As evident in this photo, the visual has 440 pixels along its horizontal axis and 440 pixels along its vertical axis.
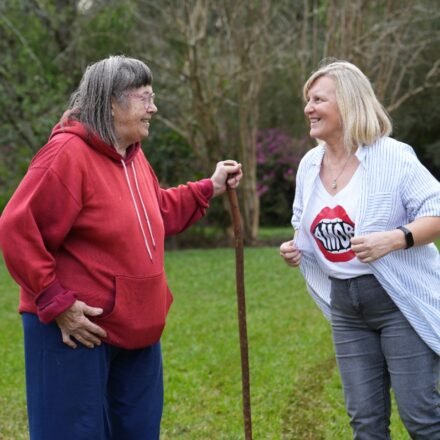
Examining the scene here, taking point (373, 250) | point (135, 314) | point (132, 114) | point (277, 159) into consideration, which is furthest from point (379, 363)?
point (277, 159)

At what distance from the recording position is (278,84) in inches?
884

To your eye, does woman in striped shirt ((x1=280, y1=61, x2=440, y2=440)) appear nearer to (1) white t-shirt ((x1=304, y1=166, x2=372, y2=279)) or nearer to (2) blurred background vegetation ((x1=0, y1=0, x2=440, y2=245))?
(1) white t-shirt ((x1=304, y1=166, x2=372, y2=279))

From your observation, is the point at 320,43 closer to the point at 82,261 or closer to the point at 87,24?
the point at 87,24

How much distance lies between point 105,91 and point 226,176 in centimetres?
88

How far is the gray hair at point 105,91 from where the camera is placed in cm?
338

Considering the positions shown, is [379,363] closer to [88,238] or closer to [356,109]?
[356,109]

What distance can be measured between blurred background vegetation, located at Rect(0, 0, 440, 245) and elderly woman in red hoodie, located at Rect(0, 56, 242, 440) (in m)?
12.3

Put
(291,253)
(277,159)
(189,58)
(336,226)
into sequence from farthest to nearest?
(277,159) → (189,58) → (291,253) → (336,226)

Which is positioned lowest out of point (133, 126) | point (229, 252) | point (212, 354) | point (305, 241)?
point (229, 252)

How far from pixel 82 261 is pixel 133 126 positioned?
59cm

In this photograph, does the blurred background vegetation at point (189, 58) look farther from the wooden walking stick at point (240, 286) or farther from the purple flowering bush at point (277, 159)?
the wooden walking stick at point (240, 286)

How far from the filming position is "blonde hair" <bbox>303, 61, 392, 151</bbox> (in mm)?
3592

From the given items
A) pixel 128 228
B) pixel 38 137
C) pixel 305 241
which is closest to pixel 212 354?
pixel 305 241

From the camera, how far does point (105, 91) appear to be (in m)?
3.38
